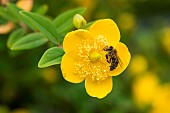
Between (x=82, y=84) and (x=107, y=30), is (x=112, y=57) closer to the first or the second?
(x=107, y=30)

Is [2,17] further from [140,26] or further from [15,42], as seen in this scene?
[140,26]

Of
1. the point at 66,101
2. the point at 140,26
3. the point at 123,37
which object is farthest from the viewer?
the point at 140,26

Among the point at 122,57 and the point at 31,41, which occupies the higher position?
the point at 122,57

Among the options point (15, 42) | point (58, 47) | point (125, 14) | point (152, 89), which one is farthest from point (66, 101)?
point (58, 47)

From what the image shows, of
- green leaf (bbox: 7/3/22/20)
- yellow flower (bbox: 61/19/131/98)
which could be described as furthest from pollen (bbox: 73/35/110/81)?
green leaf (bbox: 7/3/22/20)

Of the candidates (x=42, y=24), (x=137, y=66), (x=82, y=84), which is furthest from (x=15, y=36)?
(x=137, y=66)

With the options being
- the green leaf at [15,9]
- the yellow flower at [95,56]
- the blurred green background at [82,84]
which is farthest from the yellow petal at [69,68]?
the blurred green background at [82,84]

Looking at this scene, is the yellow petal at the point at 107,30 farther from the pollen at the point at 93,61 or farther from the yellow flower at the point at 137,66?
the yellow flower at the point at 137,66
